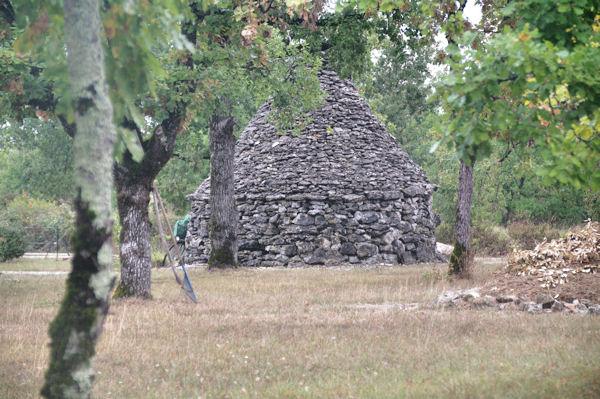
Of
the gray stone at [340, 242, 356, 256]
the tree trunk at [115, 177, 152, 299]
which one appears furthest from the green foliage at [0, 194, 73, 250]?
the tree trunk at [115, 177, 152, 299]

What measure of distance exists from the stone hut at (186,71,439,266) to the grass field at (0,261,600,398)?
803 centimetres

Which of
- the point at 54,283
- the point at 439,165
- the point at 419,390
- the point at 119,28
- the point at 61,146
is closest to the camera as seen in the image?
the point at 119,28

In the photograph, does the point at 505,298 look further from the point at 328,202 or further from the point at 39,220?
the point at 39,220

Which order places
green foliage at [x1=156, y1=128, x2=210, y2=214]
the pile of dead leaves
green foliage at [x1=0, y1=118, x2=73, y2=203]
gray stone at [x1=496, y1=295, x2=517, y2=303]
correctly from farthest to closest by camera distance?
green foliage at [x1=0, y1=118, x2=73, y2=203] < green foliage at [x1=156, y1=128, x2=210, y2=214] < the pile of dead leaves < gray stone at [x1=496, y1=295, x2=517, y2=303]

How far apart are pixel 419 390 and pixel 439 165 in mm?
32283

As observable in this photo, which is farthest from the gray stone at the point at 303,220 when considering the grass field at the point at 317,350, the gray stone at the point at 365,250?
the grass field at the point at 317,350

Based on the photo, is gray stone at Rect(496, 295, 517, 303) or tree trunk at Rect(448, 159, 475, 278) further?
tree trunk at Rect(448, 159, 475, 278)

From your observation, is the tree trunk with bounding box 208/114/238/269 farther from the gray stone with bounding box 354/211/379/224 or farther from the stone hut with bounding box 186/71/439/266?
Answer: the gray stone with bounding box 354/211/379/224

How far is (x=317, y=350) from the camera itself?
582 centimetres

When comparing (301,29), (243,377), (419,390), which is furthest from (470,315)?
(301,29)

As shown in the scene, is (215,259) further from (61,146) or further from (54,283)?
(61,146)

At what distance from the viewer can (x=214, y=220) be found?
1662 cm

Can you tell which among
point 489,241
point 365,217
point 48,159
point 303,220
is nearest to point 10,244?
point 48,159

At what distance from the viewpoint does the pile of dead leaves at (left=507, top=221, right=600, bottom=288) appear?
9.07 metres
